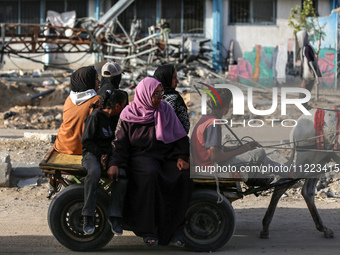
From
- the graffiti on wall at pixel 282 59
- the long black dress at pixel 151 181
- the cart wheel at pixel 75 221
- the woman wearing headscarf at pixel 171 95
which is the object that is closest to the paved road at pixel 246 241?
the cart wheel at pixel 75 221

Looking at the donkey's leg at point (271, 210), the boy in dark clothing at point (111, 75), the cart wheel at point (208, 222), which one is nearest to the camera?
the cart wheel at point (208, 222)

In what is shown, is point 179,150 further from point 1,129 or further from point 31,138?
point 1,129

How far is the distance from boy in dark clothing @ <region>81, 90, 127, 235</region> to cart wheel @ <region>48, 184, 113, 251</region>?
0.14 m

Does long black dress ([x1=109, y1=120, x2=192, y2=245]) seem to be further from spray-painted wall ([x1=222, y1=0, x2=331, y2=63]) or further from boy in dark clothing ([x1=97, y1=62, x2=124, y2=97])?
spray-painted wall ([x1=222, y1=0, x2=331, y2=63])

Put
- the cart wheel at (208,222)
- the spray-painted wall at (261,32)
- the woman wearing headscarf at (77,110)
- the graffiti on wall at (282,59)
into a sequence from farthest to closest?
the spray-painted wall at (261,32) → the graffiti on wall at (282,59) → the woman wearing headscarf at (77,110) → the cart wheel at (208,222)

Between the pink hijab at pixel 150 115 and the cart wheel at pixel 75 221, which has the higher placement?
the pink hijab at pixel 150 115

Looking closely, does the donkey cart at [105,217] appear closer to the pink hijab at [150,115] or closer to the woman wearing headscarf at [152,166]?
the woman wearing headscarf at [152,166]

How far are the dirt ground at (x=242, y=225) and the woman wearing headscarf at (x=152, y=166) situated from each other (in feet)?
1.33

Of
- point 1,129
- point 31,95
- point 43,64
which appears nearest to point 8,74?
point 43,64

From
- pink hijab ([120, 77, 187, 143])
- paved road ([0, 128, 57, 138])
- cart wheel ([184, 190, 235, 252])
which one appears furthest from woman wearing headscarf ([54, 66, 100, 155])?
paved road ([0, 128, 57, 138])

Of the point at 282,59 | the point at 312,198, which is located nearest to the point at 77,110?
the point at 312,198

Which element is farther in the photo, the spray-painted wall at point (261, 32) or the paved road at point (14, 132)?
the spray-painted wall at point (261, 32)

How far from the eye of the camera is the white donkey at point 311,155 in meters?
6.14

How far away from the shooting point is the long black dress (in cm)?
536
